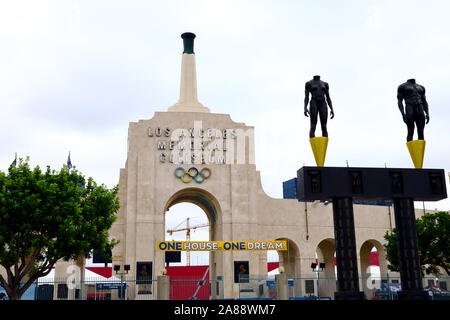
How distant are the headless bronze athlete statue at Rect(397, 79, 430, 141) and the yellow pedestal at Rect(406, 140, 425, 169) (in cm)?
23

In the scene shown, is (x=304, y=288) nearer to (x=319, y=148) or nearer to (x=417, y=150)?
(x=417, y=150)

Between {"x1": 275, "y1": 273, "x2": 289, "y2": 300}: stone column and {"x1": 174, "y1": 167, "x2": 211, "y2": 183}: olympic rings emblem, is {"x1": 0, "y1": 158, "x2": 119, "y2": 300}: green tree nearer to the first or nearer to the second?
{"x1": 275, "y1": 273, "x2": 289, "y2": 300}: stone column

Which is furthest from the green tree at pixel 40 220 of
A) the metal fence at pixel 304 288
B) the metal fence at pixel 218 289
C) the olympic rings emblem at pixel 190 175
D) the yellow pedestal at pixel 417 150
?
the yellow pedestal at pixel 417 150

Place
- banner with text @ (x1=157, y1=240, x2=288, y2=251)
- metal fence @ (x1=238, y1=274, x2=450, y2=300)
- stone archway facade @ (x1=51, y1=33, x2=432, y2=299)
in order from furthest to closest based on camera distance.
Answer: stone archway facade @ (x1=51, y1=33, x2=432, y2=299)
banner with text @ (x1=157, y1=240, x2=288, y2=251)
metal fence @ (x1=238, y1=274, x2=450, y2=300)

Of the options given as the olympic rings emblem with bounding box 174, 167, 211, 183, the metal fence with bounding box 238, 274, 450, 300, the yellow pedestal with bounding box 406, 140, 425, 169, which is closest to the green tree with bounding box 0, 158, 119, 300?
the metal fence with bounding box 238, 274, 450, 300

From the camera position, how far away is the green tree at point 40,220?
29.7m

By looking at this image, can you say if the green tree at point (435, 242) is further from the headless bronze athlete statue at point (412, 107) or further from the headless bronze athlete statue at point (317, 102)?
the headless bronze athlete statue at point (317, 102)

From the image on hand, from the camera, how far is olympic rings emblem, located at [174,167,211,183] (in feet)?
163

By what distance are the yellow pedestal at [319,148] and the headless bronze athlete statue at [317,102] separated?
325 millimetres

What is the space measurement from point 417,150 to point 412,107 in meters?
1.99

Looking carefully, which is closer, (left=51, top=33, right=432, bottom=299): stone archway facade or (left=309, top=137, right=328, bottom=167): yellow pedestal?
(left=309, top=137, right=328, bottom=167): yellow pedestal
